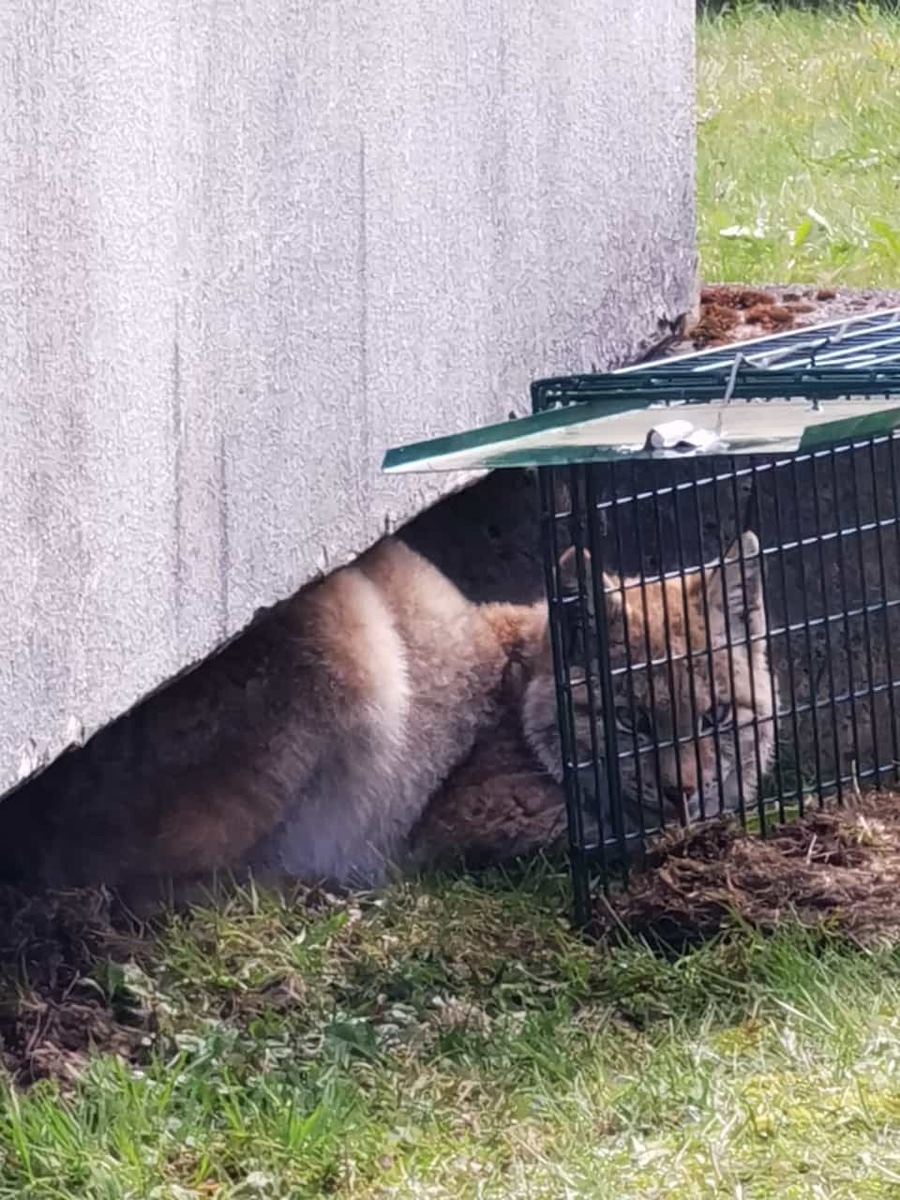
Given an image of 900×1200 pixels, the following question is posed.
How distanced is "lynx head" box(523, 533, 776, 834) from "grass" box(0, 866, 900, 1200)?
0.44m

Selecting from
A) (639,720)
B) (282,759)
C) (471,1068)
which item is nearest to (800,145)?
(639,720)

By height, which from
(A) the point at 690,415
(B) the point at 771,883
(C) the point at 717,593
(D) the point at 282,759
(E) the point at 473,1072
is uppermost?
(A) the point at 690,415

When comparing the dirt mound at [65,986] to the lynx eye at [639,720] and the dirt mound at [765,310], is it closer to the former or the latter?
the lynx eye at [639,720]

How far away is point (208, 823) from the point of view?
4.31m

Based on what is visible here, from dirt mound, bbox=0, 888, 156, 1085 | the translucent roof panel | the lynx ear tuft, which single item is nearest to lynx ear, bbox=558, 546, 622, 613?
the lynx ear tuft

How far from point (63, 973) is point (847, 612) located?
1.82 metres

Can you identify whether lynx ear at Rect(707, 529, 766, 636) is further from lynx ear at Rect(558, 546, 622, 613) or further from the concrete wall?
the concrete wall

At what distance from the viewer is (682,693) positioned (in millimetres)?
4590

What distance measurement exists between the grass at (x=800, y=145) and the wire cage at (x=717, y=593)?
235 centimetres

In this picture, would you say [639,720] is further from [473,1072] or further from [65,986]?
[65,986]

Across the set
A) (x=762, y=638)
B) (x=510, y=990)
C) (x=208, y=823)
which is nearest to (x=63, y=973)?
(x=208, y=823)

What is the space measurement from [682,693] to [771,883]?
61 cm

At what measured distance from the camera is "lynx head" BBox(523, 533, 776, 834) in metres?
4.29

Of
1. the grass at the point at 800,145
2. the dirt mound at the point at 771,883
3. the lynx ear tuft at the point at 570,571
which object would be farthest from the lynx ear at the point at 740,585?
the grass at the point at 800,145
